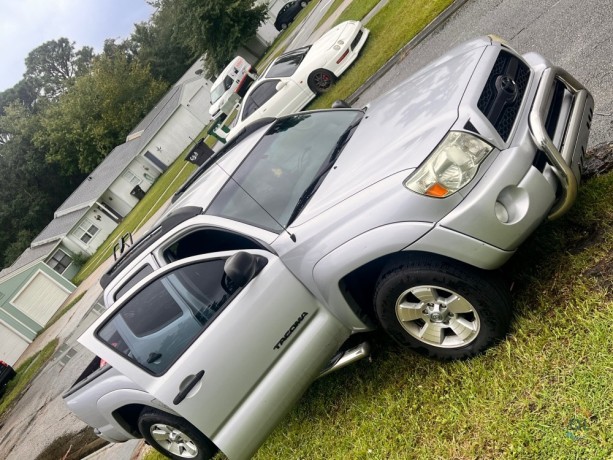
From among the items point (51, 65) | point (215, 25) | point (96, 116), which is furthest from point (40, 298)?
point (51, 65)

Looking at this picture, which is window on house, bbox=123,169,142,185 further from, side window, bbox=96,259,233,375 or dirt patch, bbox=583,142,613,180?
dirt patch, bbox=583,142,613,180

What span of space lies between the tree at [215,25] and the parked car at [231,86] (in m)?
8.16

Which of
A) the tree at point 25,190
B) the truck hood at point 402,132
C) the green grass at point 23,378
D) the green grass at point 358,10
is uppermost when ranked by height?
the tree at point 25,190

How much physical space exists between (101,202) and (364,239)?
129 ft

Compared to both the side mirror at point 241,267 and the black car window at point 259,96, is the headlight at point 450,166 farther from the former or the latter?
the black car window at point 259,96

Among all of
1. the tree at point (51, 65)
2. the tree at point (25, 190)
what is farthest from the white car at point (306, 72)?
the tree at point (51, 65)

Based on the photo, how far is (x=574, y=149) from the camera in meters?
3.04

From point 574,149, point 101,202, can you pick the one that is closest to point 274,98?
point 574,149

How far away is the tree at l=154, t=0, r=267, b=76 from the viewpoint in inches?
1112

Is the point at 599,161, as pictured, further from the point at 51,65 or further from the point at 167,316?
the point at 51,65

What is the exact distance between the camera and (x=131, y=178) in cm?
3866

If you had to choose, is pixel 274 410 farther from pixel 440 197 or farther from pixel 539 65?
pixel 539 65

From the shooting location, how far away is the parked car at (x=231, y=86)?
814 inches

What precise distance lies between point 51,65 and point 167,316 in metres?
102
